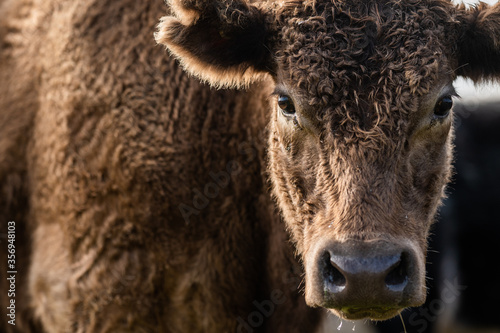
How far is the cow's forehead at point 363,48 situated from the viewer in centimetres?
334

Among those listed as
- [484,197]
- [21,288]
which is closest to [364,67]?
[21,288]

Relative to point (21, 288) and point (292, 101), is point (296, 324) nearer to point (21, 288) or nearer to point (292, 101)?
point (292, 101)

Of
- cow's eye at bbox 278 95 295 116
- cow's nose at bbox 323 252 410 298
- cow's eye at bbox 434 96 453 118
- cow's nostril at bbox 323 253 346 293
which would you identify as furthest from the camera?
cow's eye at bbox 278 95 295 116

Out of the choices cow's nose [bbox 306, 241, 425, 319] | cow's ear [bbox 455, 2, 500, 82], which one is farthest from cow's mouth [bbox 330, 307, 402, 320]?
cow's ear [bbox 455, 2, 500, 82]

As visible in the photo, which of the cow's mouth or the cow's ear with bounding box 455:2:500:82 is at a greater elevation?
the cow's ear with bounding box 455:2:500:82

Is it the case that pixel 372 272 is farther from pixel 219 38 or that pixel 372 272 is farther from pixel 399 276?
pixel 219 38

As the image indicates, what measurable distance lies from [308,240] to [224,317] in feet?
4.88

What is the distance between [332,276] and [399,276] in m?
0.34

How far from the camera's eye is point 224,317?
4703mm

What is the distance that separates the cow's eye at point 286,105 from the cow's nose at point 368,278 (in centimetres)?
99

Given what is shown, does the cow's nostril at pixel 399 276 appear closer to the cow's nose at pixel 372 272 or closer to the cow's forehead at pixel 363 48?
the cow's nose at pixel 372 272

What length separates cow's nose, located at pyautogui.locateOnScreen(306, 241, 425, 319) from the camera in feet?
9.71

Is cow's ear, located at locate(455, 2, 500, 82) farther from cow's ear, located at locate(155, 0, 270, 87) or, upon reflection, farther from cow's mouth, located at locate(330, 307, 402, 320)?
cow's mouth, located at locate(330, 307, 402, 320)

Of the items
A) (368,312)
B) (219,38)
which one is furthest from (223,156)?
(368,312)
